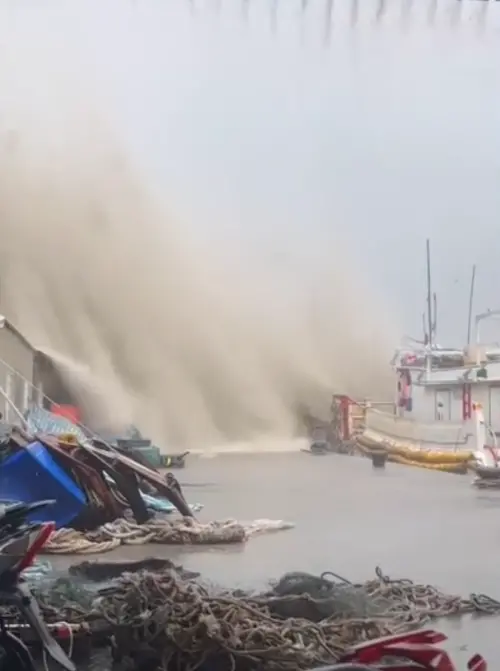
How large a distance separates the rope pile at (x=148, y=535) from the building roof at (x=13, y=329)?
5.13ft

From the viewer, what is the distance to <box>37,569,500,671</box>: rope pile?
2200 mm

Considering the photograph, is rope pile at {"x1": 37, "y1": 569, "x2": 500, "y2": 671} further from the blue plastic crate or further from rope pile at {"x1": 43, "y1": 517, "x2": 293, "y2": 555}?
the blue plastic crate

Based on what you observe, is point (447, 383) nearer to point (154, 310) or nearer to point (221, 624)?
point (154, 310)

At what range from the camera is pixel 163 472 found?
4.94 meters

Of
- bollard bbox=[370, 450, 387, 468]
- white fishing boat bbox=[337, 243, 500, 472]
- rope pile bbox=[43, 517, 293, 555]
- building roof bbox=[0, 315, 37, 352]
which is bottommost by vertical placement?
bollard bbox=[370, 450, 387, 468]

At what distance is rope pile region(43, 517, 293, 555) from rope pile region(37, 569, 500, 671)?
140 cm

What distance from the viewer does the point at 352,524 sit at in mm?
4715

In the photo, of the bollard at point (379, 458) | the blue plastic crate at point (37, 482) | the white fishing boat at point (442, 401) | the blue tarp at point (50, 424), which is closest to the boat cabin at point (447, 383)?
the white fishing boat at point (442, 401)

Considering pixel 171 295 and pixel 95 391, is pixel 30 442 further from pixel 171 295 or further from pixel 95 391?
pixel 171 295

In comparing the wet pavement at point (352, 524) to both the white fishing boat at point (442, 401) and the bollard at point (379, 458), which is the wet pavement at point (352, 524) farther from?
the white fishing boat at point (442, 401)

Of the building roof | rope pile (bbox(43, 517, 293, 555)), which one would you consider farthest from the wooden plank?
the building roof

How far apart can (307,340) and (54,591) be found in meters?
3.06

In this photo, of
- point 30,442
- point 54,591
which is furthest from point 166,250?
point 54,591

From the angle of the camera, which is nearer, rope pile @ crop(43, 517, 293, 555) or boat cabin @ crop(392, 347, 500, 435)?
rope pile @ crop(43, 517, 293, 555)
